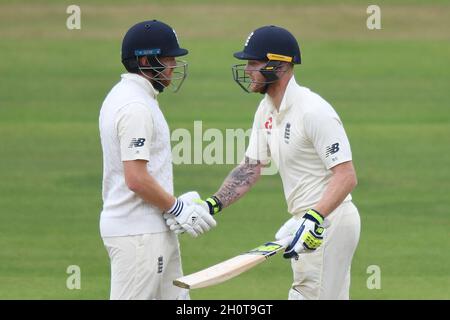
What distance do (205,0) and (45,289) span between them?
12984 millimetres

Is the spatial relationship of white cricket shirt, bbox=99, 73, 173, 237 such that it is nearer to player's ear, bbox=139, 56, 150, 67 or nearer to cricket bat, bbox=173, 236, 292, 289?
player's ear, bbox=139, 56, 150, 67

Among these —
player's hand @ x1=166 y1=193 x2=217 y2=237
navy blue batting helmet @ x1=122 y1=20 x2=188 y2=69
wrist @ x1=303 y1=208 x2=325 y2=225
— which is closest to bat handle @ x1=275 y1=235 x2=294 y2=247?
wrist @ x1=303 y1=208 x2=325 y2=225

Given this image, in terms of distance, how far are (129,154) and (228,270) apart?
868 millimetres

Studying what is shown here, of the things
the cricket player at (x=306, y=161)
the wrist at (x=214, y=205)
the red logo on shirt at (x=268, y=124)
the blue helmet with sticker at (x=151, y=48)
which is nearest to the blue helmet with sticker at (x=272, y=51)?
the cricket player at (x=306, y=161)

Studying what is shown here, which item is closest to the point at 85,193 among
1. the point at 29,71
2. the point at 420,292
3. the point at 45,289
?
the point at 45,289

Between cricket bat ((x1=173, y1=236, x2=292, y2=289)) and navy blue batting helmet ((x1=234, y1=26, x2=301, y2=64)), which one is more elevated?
navy blue batting helmet ((x1=234, y1=26, x2=301, y2=64))

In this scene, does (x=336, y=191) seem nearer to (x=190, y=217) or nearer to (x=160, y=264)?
(x=190, y=217)

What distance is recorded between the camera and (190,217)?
23.0 feet

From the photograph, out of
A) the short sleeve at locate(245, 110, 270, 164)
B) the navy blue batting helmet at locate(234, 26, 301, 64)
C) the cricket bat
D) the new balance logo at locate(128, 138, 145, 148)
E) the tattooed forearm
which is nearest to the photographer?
the cricket bat

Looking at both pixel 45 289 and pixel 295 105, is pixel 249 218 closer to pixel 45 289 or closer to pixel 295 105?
pixel 45 289

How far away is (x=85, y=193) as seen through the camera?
43.1 feet

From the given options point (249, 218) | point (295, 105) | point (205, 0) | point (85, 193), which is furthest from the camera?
point (205, 0)

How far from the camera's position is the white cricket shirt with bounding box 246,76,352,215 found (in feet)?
23.4

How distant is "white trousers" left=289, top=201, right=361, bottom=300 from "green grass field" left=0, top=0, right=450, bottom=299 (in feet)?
7.52
